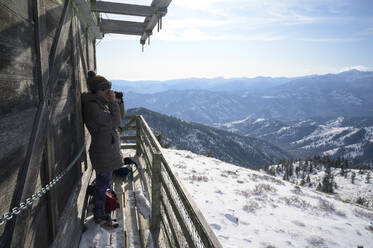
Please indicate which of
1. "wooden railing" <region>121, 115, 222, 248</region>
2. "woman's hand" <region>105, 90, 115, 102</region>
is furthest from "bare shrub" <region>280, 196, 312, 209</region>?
"woman's hand" <region>105, 90, 115, 102</region>

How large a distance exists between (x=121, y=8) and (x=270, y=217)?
317 inches

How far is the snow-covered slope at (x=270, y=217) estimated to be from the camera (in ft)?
22.5

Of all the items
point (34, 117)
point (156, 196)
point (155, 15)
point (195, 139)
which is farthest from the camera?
point (195, 139)

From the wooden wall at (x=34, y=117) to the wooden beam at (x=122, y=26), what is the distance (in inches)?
121

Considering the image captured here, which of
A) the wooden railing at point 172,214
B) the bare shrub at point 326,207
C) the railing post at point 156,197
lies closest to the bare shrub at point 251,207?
the bare shrub at point 326,207

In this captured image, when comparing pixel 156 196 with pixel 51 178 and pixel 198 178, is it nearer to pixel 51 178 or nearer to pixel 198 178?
pixel 51 178

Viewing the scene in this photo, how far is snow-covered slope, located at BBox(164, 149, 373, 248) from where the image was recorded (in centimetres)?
685

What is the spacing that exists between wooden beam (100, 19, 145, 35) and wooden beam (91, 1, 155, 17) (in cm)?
156

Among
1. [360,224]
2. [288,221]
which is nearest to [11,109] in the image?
[288,221]

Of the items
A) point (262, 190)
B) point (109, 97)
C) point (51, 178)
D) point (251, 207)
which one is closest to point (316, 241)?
point (251, 207)

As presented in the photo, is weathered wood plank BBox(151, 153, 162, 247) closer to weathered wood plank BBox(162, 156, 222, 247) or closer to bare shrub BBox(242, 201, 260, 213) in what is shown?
weathered wood plank BBox(162, 156, 222, 247)

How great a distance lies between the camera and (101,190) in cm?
401

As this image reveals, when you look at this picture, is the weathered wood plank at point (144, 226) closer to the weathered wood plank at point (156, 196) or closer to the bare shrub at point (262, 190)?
the weathered wood plank at point (156, 196)

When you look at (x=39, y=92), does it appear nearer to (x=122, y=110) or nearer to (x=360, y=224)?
(x=122, y=110)
